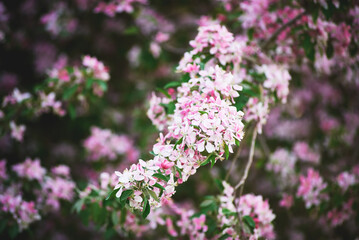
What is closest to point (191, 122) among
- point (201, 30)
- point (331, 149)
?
point (201, 30)

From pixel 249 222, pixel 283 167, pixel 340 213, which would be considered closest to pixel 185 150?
pixel 249 222

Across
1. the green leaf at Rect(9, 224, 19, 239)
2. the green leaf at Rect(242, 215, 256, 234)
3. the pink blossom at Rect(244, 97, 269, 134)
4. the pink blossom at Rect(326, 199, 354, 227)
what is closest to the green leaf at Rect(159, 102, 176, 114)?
the pink blossom at Rect(244, 97, 269, 134)

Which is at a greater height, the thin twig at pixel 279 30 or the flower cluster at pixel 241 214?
the thin twig at pixel 279 30

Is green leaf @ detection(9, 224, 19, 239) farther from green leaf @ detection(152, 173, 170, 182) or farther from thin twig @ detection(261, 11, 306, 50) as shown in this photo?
thin twig @ detection(261, 11, 306, 50)

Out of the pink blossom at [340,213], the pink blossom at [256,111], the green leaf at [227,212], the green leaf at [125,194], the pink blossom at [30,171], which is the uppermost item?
the pink blossom at [30,171]

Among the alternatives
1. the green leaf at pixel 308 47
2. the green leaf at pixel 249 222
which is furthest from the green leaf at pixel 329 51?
the green leaf at pixel 249 222

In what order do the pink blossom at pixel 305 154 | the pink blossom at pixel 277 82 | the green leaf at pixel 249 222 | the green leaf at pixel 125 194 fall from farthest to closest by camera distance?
1. the pink blossom at pixel 305 154
2. the pink blossom at pixel 277 82
3. the green leaf at pixel 249 222
4. the green leaf at pixel 125 194

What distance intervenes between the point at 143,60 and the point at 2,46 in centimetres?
162

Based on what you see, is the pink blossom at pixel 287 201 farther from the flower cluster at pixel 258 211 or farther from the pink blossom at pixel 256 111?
the pink blossom at pixel 256 111

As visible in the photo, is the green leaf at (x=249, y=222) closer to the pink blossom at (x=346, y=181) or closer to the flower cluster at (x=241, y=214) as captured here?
the flower cluster at (x=241, y=214)

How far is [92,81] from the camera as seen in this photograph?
6.95 feet

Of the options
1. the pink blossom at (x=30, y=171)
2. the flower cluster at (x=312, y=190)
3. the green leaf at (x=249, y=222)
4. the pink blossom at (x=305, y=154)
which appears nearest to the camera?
the green leaf at (x=249, y=222)

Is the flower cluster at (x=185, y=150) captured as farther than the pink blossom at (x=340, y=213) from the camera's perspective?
No

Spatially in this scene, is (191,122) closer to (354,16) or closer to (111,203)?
(111,203)
